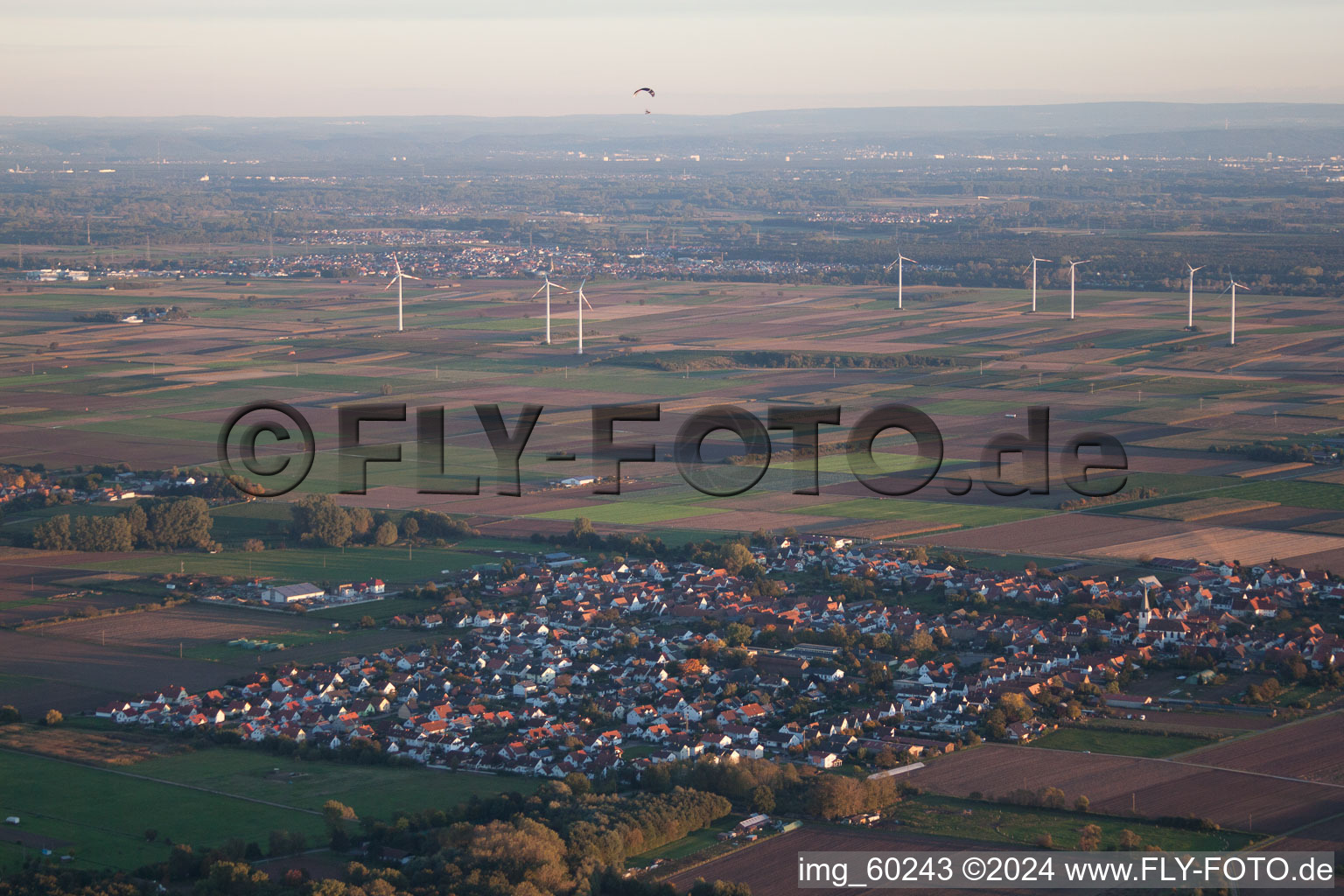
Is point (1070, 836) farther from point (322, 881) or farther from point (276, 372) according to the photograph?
point (276, 372)

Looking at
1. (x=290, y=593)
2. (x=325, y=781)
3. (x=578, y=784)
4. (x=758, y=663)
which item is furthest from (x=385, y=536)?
(x=578, y=784)

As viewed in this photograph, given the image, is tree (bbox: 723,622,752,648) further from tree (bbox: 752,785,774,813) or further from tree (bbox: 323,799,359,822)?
tree (bbox: 323,799,359,822)

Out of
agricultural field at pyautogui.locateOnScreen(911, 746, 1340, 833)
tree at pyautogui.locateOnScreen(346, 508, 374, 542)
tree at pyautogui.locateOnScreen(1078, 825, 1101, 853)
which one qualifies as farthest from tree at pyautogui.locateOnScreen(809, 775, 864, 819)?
tree at pyautogui.locateOnScreen(346, 508, 374, 542)

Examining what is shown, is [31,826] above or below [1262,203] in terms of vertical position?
below

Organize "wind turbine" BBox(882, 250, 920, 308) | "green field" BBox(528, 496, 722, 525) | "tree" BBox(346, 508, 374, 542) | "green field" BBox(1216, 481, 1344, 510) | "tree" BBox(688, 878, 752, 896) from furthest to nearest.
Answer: "wind turbine" BBox(882, 250, 920, 308) → "green field" BBox(1216, 481, 1344, 510) → "green field" BBox(528, 496, 722, 525) → "tree" BBox(346, 508, 374, 542) → "tree" BBox(688, 878, 752, 896)

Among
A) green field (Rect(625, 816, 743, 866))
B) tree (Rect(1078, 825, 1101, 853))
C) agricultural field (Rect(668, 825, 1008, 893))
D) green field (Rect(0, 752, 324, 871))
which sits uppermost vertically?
tree (Rect(1078, 825, 1101, 853))

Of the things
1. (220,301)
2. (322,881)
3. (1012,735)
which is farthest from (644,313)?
(322,881)
